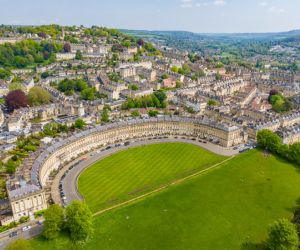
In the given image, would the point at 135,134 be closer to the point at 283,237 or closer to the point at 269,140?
the point at 269,140

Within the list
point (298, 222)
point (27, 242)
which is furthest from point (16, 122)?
point (298, 222)

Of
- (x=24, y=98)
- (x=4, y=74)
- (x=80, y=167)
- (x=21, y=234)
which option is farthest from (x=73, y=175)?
(x=4, y=74)

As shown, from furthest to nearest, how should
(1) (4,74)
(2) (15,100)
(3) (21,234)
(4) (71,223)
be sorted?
(1) (4,74), (2) (15,100), (3) (21,234), (4) (71,223)

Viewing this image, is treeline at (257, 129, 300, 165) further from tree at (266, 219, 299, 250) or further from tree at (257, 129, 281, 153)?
tree at (266, 219, 299, 250)

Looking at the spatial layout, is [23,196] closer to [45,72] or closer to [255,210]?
[255,210]

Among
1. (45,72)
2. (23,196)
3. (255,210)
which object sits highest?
(45,72)

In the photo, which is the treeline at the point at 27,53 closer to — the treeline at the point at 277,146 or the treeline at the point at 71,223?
the treeline at the point at 277,146
